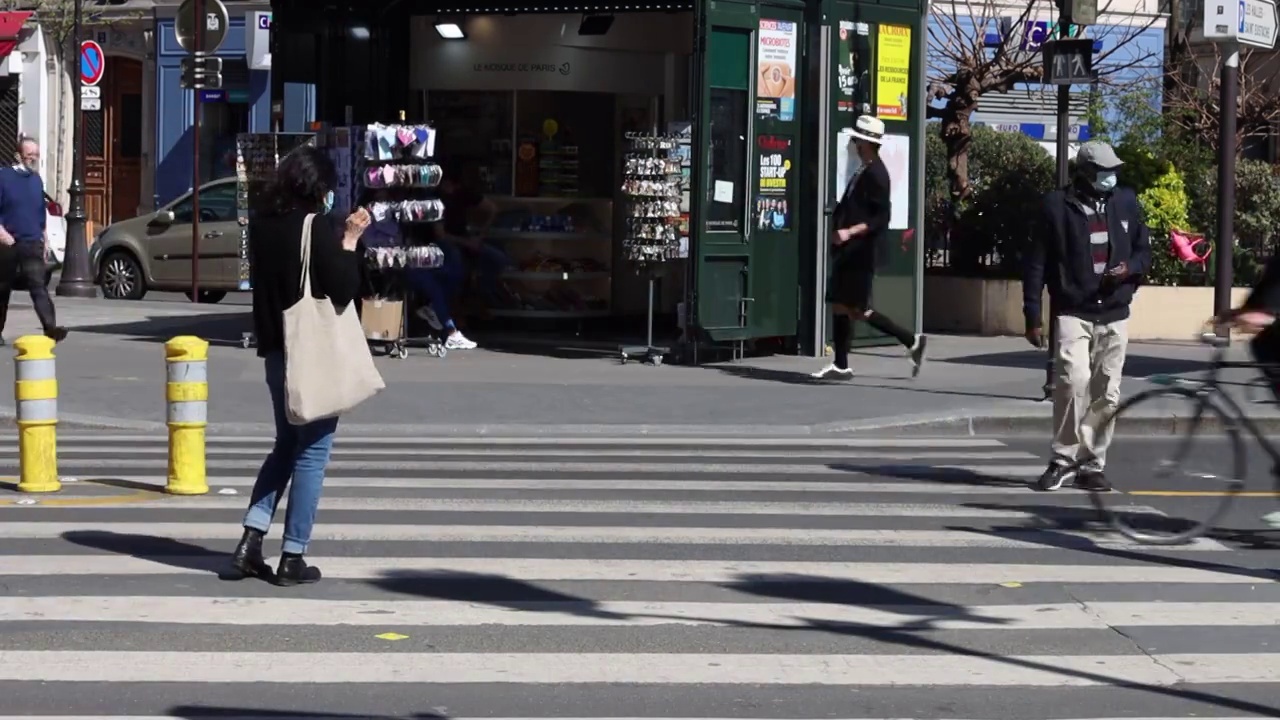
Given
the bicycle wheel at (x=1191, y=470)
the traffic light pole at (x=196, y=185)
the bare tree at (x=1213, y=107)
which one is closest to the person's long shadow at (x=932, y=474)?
the bicycle wheel at (x=1191, y=470)

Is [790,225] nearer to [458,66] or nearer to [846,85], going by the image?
[846,85]

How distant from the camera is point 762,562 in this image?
28.1ft

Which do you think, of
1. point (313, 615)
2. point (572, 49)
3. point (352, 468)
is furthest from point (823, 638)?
point (572, 49)

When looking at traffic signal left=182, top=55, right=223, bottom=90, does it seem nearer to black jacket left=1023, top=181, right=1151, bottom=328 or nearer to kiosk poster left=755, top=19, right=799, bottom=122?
kiosk poster left=755, top=19, right=799, bottom=122

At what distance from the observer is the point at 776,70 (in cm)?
1738

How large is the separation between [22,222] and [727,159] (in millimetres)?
6702

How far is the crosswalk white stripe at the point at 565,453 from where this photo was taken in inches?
488

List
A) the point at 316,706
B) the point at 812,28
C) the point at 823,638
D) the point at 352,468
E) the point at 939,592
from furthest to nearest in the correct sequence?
the point at 812,28
the point at 352,468
the point at 939,592
the point at 823,638
the point at 316,706

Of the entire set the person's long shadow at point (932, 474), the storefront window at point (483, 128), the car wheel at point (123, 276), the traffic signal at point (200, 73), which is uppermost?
the traffic signal at point (200, 73)

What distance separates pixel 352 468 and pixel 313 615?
14.0ft

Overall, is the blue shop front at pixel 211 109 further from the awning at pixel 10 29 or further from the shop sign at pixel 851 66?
the shop sign at pixel 851 66

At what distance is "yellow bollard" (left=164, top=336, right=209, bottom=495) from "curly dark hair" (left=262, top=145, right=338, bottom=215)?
250cm

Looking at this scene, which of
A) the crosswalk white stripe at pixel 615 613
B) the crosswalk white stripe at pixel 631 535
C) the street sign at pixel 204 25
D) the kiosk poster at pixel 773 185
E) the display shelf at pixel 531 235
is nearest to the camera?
the crosswalk white stripe at pixel 615 613

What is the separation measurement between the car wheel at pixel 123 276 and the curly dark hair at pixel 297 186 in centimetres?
1841
